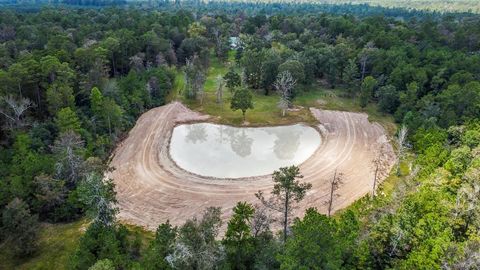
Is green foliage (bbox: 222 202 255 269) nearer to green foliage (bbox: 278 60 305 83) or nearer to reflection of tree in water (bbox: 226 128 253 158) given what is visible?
reflection of tree in water (bbox: 226 128 253 158)

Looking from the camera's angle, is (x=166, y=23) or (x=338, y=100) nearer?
(x=338, y=100)

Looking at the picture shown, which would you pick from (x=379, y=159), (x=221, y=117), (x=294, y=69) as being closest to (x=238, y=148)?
(x=221, y=117)

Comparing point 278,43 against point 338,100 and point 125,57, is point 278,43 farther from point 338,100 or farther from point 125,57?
point 125,57

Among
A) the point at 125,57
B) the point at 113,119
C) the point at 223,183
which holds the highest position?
the point at 125,57

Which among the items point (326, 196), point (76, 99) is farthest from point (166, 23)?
point (326, 196)

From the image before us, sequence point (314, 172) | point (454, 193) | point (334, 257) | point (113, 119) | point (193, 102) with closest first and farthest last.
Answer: point (334, 257) → point (454, 193) → point (314, 172) → point (113, 119) → point (193, 102)

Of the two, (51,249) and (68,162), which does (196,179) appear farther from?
(51,249)
